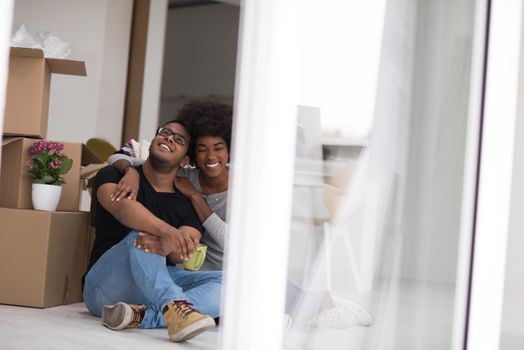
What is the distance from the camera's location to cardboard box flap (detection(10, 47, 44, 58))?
10.3 ft

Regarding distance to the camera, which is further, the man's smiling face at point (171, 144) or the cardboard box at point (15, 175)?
the cardboard box at point (15, 175)

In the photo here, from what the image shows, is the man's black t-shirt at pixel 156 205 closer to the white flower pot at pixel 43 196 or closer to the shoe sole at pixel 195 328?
the white flower pot at pixel 43 196

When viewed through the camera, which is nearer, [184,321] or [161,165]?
[184,321]

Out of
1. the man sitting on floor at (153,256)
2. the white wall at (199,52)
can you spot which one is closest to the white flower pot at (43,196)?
the man sitting on floor at (153,256)

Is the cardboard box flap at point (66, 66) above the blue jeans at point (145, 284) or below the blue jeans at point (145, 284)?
above

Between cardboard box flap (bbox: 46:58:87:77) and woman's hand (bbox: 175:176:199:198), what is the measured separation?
0.67 meters

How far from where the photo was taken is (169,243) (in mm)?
2730

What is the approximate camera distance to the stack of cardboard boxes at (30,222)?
314cm

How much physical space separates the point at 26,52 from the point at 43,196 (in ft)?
1.89

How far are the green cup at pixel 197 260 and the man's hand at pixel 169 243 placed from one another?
0.15 meters

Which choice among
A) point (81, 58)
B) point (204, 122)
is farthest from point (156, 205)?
point (81, 58)

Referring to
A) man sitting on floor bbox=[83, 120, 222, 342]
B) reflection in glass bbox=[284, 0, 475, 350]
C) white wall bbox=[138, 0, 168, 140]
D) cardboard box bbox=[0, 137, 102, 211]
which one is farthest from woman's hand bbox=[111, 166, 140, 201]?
white wall bbox=[138, 0, 168, 140]

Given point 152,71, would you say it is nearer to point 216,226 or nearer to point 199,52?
point 199,52

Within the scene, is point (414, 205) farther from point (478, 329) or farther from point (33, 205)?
point (33, 205)
